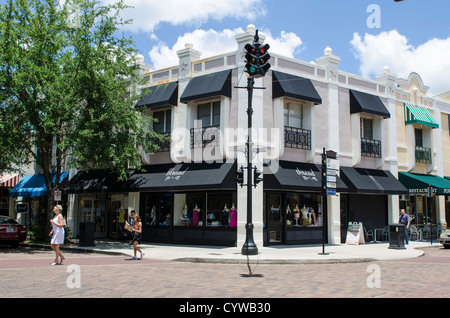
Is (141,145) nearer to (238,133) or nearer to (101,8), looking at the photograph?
(238,133)

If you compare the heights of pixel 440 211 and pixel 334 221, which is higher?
pixel 440 211

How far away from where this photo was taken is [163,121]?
75.4 ft

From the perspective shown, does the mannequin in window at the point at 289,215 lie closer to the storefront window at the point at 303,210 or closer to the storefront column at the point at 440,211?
the storefront window at the point at 303,210

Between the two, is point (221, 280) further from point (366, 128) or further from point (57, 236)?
point (366, 128)

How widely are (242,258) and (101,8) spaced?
43.9 feet

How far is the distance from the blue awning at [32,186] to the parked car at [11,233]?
5.28 metres

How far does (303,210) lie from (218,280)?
39.1ft

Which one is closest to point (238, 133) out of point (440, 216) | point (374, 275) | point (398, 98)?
point (374, 275)

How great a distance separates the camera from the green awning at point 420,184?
24656mm

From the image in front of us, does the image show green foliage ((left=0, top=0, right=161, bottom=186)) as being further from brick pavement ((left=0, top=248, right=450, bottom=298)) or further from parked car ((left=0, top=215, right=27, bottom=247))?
brick pavement ((left=0, top=248, right=450, bottom=298))

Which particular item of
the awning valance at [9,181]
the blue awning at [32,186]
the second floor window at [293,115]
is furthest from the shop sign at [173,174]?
the awning valance at [9,181]

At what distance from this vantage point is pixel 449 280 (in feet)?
33.9

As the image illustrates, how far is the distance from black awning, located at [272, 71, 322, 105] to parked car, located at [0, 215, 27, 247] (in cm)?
1321

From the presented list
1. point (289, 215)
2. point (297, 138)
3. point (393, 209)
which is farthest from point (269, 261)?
point (393, 209)
